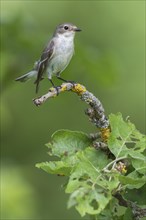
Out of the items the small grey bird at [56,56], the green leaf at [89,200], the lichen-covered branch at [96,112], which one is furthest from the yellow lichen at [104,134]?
the small grey bird at [56,56]

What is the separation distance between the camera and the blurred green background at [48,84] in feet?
14.4

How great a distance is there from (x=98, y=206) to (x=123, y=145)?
0.41m

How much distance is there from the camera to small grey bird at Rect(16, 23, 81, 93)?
4.70 metres

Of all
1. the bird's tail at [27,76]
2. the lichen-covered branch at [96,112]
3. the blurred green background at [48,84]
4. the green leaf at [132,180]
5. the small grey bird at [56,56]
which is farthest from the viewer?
the bird's tail at [27,76]

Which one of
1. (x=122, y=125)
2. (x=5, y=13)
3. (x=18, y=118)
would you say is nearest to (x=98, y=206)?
(x=122, y=125)

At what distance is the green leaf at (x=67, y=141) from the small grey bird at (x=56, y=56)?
79.9 inches

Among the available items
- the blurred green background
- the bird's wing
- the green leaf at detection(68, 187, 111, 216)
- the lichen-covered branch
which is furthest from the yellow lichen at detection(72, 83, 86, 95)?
the bird's wing

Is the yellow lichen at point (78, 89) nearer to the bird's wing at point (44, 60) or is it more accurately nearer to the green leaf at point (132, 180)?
the green leaf at point (132, 180)

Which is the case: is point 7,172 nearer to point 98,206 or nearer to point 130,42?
point 98,206

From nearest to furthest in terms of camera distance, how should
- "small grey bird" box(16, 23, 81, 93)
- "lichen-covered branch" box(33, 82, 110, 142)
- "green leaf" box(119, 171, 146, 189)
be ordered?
"green leaf" box(119, 171, 146, 189)
"lichen-covered branch" box(33, 82, 110, 142)
"small grey bird" box(16, 23, 81, 93)

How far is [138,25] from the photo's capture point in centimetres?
841

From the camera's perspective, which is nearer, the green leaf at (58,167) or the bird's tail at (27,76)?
the green leaf at (58,167)

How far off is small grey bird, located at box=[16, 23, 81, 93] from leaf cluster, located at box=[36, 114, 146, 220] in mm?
2077

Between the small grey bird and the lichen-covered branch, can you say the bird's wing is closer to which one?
the small grey bird
